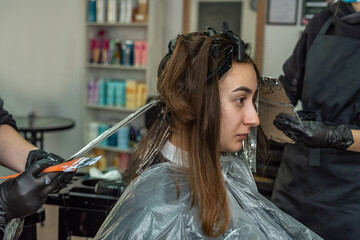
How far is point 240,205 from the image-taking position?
55.2 inches

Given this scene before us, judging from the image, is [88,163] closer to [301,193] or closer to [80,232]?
[80,232]

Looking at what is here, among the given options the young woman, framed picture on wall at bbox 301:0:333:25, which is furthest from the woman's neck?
framed picture on wall at bbox 301:0:333:25

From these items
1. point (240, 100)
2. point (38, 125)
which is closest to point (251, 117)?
point (240, 100)

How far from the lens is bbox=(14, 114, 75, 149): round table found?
12.0ft

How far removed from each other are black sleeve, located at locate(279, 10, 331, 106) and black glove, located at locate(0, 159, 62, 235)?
127 centimetres

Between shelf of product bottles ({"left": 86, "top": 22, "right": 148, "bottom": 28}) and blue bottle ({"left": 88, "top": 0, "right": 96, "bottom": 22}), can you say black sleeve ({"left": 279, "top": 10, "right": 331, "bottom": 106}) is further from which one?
blue bottle ({"left": 88, "top": 0, "right": 96, "bottom": 22})

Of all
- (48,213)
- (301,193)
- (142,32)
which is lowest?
(48,213)

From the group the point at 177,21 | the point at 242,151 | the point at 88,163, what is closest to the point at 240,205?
the point at 242,151

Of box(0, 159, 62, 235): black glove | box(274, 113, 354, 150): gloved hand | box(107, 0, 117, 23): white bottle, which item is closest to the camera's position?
box(0, 159, 62, 235): black glove

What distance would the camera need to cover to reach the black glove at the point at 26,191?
1128 millimetres

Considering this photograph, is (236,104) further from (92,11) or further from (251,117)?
(92,11)

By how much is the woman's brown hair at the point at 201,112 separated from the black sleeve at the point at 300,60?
81cm

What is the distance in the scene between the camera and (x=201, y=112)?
126 cm

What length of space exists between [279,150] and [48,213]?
4.31 feet
